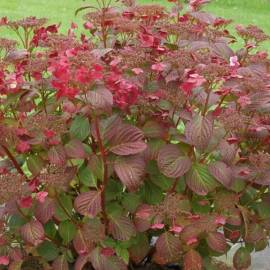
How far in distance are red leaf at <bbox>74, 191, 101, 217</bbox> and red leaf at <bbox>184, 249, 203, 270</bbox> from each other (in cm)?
34

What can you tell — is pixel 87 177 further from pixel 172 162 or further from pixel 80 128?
pixel 172 162

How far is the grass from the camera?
980 cm

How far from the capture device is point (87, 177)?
2283 mm

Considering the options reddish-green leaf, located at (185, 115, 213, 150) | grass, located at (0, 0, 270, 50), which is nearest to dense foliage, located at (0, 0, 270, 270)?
reddish-green leaf, located at (185, 115, 213, 150)

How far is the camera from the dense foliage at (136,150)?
2166 mm

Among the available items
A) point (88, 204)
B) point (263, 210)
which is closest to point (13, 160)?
point (88, 204)

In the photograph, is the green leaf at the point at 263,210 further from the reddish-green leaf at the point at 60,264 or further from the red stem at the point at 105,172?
the reddish-green leaf at the point at 60,264

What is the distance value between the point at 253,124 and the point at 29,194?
703mm

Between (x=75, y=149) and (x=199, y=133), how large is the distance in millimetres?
368

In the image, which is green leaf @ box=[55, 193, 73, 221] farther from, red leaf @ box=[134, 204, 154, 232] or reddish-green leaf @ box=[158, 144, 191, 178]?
reddish-green leaf @ box=[158, 144, 191, 178]

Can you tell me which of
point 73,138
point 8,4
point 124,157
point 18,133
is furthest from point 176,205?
point 8,4

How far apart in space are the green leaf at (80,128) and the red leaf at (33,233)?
294mm

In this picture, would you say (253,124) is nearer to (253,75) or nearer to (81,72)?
(253,75)

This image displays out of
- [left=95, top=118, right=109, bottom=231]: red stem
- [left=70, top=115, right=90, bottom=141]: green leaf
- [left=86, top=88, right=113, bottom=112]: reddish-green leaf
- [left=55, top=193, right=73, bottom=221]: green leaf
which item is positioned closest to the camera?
[left=86, top=88, right=113, bottom=112]: reddish-green leaf
